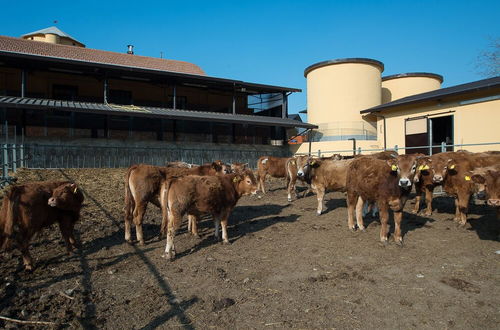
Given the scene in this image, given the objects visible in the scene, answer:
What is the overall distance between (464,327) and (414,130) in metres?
18.2

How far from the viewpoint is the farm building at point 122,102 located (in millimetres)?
20000

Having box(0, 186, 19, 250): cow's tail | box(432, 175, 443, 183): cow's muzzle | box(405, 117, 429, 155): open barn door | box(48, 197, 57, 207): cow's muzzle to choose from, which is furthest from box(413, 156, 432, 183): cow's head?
box(405, 117, 429, 155): open barn door

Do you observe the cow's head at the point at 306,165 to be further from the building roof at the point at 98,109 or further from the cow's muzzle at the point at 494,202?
the building roof at the point at 98,109

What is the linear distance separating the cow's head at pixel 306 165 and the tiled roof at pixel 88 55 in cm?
1880

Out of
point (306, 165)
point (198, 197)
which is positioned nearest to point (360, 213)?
point (306, 165)

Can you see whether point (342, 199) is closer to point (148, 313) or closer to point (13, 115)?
point (148, 313)

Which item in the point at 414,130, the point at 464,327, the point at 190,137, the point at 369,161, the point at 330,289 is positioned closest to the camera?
the point at 464,327

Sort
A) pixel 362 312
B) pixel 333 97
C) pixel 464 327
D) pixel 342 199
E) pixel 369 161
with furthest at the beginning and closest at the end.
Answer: pixel 333 97 < pixel 342 199 < pixel 369 161 < pixel 362 312 < pixel 464 327

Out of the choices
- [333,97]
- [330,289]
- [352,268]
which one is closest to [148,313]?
[330,289]

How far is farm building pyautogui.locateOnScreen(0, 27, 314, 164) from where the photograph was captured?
20000 millimetres

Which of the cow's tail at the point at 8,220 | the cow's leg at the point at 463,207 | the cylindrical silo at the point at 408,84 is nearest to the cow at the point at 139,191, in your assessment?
the cow's tail at the point at 8,220

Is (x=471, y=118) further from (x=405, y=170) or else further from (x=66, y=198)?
(x=66, y=198)

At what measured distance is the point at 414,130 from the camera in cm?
1994

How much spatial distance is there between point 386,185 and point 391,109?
16.3 m
